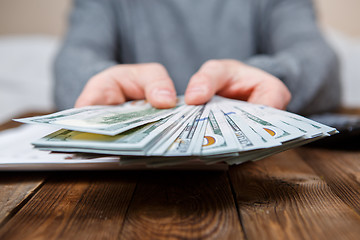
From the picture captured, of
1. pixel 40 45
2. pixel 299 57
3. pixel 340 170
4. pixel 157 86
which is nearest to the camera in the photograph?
pixel 340 170

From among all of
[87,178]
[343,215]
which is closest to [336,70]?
[343,215]

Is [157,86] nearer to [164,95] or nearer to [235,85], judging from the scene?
[164,95]

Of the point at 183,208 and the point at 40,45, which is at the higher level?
the point at 40,45

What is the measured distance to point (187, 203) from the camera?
36 centimetres

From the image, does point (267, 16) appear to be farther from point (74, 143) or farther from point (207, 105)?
point (74, 143)

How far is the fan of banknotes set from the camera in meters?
0.33

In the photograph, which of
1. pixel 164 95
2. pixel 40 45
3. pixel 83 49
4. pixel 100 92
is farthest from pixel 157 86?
pixel 40 45

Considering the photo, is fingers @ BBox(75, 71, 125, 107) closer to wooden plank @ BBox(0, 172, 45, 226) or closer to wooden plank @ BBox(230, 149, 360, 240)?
wooden plank @ BBox(0, 172, 45, 226)

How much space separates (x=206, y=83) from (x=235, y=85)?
0.13 m

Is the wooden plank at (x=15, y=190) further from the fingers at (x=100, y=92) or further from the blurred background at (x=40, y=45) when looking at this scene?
the blurred background at (x=40, y=45)

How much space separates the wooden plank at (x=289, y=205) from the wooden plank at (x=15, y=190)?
29cm

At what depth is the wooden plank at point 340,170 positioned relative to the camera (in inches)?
14.8

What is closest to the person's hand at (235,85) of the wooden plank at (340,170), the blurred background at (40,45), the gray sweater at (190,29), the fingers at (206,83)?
the fingers at (206,83)

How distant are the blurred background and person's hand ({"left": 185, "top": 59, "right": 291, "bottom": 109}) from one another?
1127 mm
